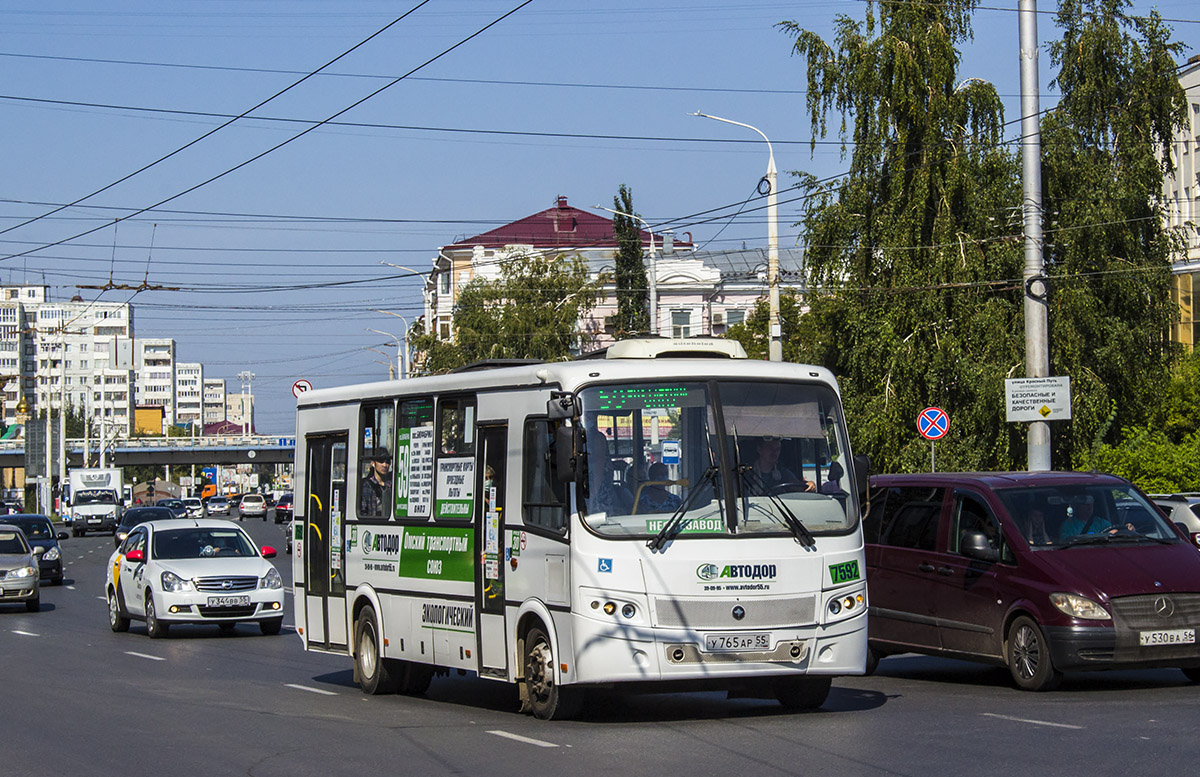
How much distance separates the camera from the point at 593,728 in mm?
11422

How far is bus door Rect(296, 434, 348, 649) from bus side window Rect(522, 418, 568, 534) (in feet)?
11.8

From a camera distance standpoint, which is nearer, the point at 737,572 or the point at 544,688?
the point at 737,572

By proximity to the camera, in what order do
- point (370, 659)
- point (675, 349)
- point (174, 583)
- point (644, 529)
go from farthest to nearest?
point (174, 583) → point (370, 659) → point (675, 349) → point (644, 529)

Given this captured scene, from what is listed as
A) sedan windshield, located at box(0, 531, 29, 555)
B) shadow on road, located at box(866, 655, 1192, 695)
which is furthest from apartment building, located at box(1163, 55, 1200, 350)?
shadow on road, located at box(866, 655, 1192, 695)

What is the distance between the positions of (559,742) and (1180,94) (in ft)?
94.0

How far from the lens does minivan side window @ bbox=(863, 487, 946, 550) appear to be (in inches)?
573

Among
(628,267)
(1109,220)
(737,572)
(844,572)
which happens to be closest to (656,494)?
(737,572)

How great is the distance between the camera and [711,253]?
9844 centimetres

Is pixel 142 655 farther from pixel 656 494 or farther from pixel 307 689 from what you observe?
pixel 656 494

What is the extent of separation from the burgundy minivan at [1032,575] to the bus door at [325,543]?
4.97m

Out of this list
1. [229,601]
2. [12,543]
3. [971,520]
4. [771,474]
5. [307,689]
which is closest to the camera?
[771,474]

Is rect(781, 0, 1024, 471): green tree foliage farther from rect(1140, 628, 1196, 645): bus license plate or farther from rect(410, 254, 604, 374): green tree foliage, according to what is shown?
rect(410, 254, 604, 374): green tree foliage

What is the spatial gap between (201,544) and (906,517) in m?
12.2

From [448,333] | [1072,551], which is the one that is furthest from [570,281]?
[1072,551]
